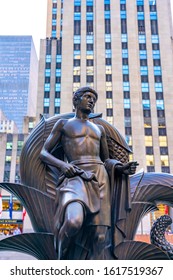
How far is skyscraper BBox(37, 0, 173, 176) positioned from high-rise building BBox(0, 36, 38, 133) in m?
91.0

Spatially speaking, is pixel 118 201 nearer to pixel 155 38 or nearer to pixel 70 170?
pixel 70 170

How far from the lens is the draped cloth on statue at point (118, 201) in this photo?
475 cm

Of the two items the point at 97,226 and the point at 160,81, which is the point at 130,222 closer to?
the point at 97,226

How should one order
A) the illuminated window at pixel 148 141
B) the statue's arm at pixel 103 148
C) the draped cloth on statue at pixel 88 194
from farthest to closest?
the illuminated window at pixel 148 141
the statue's arm at pixel 103 148
the draped cloth on statue at pixel 88 194

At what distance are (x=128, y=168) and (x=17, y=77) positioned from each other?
157 m

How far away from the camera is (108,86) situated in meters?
52.8

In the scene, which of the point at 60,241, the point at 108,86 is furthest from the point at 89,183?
the point at 108,86

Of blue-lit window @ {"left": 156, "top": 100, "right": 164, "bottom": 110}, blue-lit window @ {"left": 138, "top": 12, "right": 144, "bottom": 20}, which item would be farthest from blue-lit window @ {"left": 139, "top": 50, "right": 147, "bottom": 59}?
blue-lit window @ {"left": 156, "top": 100, "right": 164, "bottom": 110}

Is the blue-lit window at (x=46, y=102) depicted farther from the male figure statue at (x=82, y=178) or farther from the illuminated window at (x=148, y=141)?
the male figure statue at (x=82, y=178)

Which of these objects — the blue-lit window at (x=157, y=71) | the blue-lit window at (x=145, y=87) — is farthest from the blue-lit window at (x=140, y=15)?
the blue-lit window at (x=145, y=87)

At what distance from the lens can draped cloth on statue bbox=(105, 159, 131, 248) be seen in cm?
475

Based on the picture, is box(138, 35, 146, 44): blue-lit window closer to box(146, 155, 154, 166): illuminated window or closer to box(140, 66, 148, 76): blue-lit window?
box(140, 66, 148, 76): blue-lit window

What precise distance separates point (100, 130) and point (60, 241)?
2.11 m
